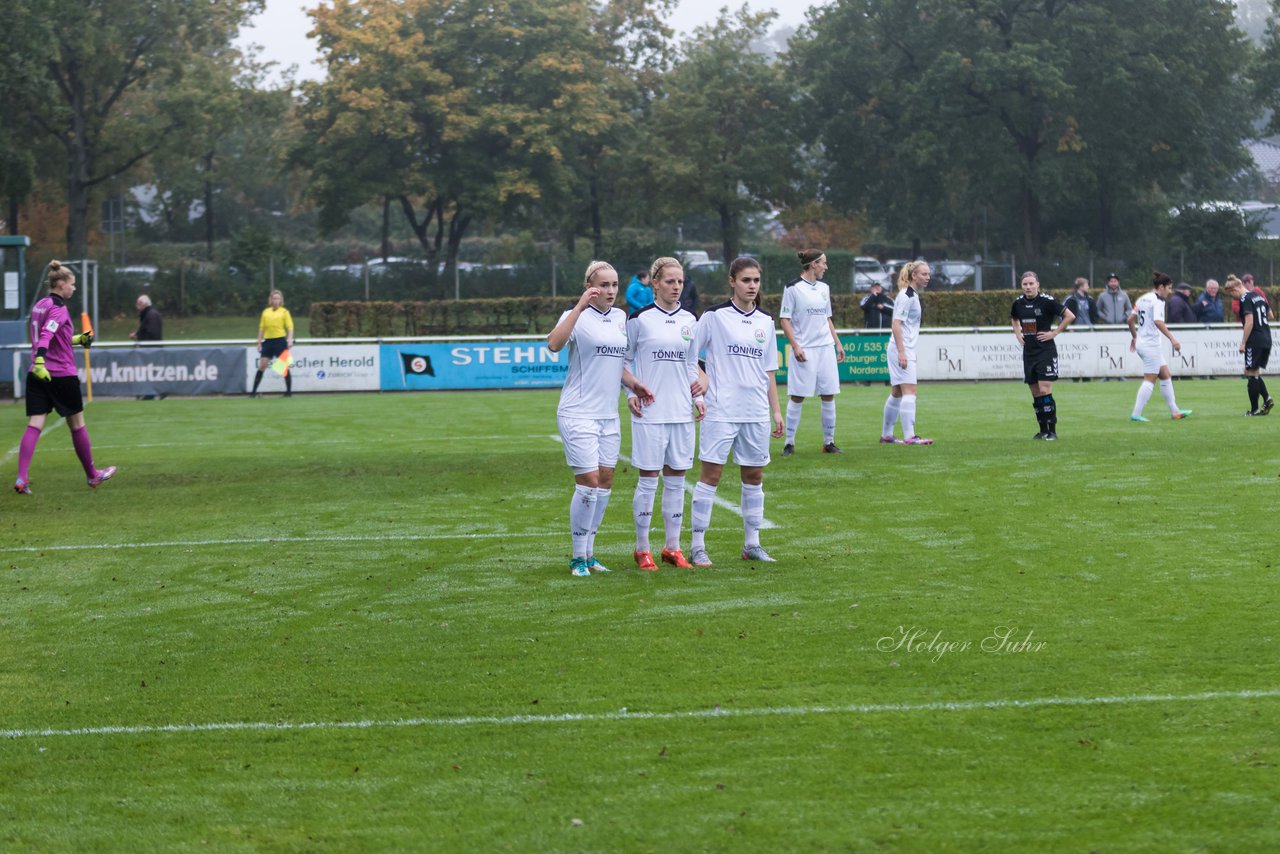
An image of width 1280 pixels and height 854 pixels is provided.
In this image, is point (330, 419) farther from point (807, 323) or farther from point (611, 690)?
point (611, 690)

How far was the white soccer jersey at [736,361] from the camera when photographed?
31.2 feet

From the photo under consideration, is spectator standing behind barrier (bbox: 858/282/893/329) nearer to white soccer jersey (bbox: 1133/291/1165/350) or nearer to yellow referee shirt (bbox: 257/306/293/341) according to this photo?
white soccer jersey (bbox: 1133/291/1165/350)

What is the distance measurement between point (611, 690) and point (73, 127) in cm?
5289

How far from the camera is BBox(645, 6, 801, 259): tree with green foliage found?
56812 millimetres

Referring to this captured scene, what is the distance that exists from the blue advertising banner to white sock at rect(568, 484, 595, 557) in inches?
785

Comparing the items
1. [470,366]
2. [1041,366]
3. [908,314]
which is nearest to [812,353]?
[908,314]

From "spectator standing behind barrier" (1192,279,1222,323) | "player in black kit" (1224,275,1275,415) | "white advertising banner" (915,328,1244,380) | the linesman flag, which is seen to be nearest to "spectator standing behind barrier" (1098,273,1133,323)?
"spectator standing behind barrier" (1192,279,1222,323)

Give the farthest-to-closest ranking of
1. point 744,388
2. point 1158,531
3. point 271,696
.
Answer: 1. point 1158,531
2. point 744,388
3. point 271,696

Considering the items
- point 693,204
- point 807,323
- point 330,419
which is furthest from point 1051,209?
point 807,323

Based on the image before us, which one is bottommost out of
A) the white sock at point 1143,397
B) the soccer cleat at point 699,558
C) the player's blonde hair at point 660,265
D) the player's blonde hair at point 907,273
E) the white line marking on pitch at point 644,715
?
the white line marking on pitch at point 644,715

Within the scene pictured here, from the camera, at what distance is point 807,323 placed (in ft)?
52.5

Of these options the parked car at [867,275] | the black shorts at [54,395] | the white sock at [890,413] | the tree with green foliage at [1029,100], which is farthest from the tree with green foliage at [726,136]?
the black shorts at [54,395]

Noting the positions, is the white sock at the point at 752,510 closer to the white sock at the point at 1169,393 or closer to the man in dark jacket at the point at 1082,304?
the white sock at the point at 1169,393

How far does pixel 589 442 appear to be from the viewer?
9.06m
